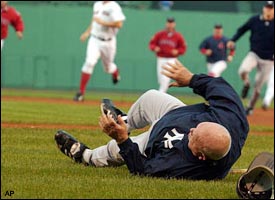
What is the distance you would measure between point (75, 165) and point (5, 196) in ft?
6.34

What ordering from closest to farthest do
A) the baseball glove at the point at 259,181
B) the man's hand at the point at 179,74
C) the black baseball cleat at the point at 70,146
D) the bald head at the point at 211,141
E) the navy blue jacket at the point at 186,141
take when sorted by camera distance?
the baseball glove at the point at 259,181, the bald head at the point at 211,141, the navy blue jacket at the point at 186,141, the man's hand at the point at 179,74, the black baseball cleat at the point at 70,146

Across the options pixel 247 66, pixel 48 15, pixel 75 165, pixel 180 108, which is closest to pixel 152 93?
pixel 180 108

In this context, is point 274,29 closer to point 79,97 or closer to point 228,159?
point 79,97

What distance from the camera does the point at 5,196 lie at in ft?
15.4

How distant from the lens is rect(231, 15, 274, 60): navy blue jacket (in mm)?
15422

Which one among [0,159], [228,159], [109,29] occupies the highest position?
[228,159]

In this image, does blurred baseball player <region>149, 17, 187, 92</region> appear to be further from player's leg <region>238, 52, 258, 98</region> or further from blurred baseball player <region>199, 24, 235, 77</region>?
player's leg <region>238, 52, 258, 98</region>

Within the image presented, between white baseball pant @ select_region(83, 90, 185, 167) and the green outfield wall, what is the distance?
2313 centimetres

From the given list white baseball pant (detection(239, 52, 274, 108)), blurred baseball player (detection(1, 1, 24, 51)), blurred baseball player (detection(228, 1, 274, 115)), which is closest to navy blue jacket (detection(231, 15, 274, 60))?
blurred baseball player (detection(228, 1, 274, 115))

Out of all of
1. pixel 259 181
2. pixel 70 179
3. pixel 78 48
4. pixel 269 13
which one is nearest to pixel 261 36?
pixel 269 13

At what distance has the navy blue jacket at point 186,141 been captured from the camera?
572 cm

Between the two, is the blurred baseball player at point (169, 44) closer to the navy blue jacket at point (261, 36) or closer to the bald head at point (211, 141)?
the navy blue jacket at point (261, 36)

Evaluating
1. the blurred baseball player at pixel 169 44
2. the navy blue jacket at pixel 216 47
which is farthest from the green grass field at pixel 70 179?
the navy blue jacket at pixel 216 47

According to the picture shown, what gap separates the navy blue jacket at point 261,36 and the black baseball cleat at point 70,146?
29.6ft
